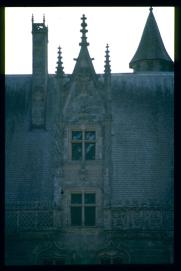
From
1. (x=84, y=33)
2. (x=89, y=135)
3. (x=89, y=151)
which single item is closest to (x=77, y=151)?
(x=89, y=151)

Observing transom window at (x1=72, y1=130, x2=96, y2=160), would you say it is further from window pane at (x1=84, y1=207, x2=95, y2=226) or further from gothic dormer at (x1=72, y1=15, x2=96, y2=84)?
gothic dormer at (x1=72, y1=15, x2=96, y2=84)

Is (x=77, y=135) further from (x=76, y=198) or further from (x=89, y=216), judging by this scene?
(x=89, y=216)

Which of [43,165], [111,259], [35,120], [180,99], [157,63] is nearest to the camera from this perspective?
[180,99]

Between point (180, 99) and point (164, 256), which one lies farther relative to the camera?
point (164, 256)

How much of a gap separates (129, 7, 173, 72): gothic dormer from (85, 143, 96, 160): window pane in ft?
39.9

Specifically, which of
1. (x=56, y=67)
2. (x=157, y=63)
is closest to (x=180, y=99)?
(x=56, y=67)

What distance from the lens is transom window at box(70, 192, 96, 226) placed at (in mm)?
15398

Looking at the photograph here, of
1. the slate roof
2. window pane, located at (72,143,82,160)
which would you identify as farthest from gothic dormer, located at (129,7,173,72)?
window pane, located at (72,143,82,160)

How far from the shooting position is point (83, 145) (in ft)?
51.4

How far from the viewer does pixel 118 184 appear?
51.3 feet

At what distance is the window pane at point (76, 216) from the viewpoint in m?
15.4

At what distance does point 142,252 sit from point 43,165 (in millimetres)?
4667

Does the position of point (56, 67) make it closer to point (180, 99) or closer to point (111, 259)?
point (111, 259)

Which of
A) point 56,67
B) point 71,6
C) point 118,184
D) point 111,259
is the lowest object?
point 111,259
